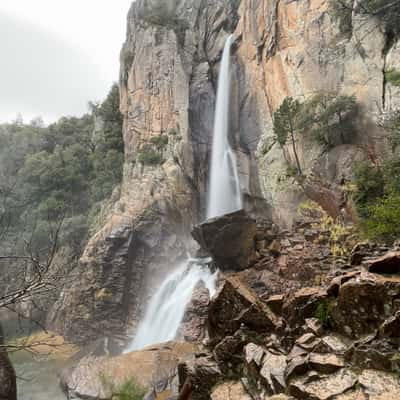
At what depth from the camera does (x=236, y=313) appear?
21.7 feet

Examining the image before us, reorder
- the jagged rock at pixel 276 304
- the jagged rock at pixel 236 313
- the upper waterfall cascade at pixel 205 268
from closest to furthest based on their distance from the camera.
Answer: the jagged rock at pixel 236 313, the jagged rock at pixel 276 304, the upper waterfall cascade at pixel 205 268

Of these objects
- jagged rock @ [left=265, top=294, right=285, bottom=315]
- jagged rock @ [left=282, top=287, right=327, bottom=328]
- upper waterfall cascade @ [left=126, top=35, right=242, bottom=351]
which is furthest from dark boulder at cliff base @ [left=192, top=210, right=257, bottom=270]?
jagged rock @ [left=282, top=287, right=327, bottom=328]

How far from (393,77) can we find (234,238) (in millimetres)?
9801

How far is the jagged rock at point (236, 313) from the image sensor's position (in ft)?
20.4

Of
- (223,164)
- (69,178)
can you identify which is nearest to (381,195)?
(223,164)

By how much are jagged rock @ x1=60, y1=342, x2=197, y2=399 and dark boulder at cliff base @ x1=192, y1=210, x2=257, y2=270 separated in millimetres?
4487

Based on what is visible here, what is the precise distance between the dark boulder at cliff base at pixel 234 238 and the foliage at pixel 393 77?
8.47 metres

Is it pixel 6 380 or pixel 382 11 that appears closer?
pixel 6 380

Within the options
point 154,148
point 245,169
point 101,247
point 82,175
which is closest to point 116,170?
point 82,175

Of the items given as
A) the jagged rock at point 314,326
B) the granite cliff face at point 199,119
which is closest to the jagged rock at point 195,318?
the granite cliff face at point 199,119

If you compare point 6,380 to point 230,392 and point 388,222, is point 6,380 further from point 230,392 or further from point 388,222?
point 388,222

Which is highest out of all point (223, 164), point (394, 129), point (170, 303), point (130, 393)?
point (223, 164)

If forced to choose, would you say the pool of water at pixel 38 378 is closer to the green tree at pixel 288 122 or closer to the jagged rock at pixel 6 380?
the jagged rock at pixel 6 380

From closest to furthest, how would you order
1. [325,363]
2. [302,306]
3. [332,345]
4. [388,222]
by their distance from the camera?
[325,363] → [332,345] → [302,306] → [388,222]
